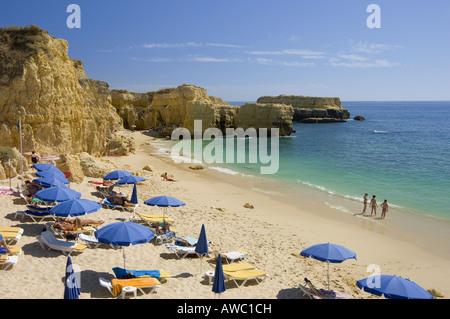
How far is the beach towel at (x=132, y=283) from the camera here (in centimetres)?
809

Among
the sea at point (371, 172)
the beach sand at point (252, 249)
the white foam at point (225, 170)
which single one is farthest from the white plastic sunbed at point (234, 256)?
the white foam at point (225, 170)

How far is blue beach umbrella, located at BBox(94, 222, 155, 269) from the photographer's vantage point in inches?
338

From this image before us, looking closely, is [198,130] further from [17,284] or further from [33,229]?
[17,284]

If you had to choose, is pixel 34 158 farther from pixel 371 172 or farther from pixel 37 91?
pixel 371 172

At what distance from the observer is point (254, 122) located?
195 ft

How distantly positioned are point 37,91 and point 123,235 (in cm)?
1420

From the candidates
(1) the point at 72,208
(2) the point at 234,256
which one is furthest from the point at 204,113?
(1) the point at 72,208

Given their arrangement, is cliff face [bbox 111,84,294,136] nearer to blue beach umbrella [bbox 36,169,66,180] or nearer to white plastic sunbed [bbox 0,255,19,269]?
blue beach umbrella [bbox 36,169,66,180]

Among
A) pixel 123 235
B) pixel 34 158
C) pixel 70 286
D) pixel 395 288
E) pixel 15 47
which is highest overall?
pixel 15 47

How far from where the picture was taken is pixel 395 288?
7.42 m

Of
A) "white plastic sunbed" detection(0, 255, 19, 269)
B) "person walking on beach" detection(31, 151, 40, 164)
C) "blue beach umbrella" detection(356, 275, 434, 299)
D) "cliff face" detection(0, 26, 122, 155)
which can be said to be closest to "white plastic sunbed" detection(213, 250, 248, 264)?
"blue beach umbrella" detection(356, 275, 434, 299)

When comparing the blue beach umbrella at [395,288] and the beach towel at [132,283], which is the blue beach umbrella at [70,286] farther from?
the blue beach umbrella at [395,288]

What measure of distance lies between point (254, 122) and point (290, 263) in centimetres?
4931

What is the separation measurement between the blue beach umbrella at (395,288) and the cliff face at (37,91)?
61.1ft
